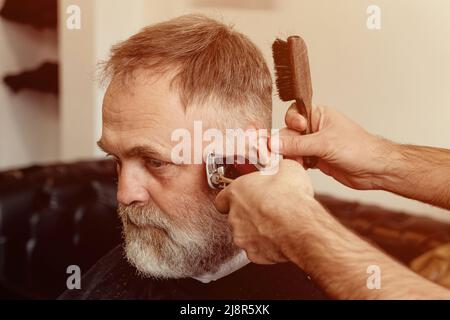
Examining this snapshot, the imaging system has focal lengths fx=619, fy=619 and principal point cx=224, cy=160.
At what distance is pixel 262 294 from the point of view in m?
1.16

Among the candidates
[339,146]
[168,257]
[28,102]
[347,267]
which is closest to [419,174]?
[339,146]

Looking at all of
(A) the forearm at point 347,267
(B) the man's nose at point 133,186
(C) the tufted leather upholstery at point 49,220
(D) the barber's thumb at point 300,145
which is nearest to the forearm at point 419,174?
(D) the barber's thumb at point 300,145

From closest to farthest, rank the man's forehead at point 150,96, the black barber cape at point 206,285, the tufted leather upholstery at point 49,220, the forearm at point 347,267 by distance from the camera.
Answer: the forearm at point 347,267 < the man's forehead at point 150,96 < the black barber cape at point 206,285 < the tufted leather upholstery at point 49,220

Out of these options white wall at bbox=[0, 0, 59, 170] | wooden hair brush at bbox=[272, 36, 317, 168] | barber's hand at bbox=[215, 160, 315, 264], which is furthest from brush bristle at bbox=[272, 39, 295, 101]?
white wall at bbox=[0, 0, 59, 170]

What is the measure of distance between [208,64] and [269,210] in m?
0.31

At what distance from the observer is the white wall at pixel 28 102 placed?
1.58 metres

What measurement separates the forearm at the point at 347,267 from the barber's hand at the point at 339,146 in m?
0.21

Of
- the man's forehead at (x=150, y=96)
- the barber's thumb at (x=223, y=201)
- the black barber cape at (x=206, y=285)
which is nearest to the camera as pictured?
the barber's thumb at (x=223, y=201)

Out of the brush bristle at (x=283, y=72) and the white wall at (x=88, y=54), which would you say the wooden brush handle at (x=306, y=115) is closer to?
the brush bristle at (x=283, y=72)

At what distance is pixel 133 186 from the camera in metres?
1.08

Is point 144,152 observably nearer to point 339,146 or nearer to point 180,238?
point 180,238

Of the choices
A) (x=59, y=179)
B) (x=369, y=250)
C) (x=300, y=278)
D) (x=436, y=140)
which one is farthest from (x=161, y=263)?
(x=59, y=179)

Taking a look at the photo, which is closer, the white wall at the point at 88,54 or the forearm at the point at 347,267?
the forearm at the point at 347,267

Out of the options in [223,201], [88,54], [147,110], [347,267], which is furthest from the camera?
[88,54]
